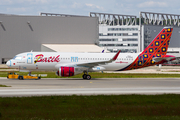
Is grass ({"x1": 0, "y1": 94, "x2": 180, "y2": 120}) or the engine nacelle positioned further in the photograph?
the engine nacelle

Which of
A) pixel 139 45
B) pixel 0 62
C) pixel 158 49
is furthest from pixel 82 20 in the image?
pixel 139 45

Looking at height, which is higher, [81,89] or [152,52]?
[152,52]

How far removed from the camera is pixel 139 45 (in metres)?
158

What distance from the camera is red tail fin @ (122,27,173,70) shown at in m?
42.0

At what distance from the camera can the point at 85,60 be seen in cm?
4059

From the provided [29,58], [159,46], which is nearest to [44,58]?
[29,58]

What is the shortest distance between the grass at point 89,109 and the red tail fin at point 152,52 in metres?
23.4

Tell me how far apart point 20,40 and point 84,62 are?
42.6 metres

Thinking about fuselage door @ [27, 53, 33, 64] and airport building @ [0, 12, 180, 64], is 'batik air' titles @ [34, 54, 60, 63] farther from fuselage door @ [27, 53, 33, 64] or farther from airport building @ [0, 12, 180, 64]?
airport building @ [0, 12, 180, 64]

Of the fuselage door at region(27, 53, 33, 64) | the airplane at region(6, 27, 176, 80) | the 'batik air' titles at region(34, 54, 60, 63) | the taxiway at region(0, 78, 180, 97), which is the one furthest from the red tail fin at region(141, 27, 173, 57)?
the fuselage door at region(27, 53, 33, 64)

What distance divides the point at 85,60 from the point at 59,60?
3703 mm

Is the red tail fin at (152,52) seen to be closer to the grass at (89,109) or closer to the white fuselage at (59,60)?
the white fuselage at (59,60)

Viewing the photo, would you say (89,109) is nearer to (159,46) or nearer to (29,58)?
(29,58)

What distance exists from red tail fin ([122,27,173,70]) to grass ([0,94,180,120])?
76.8ft
